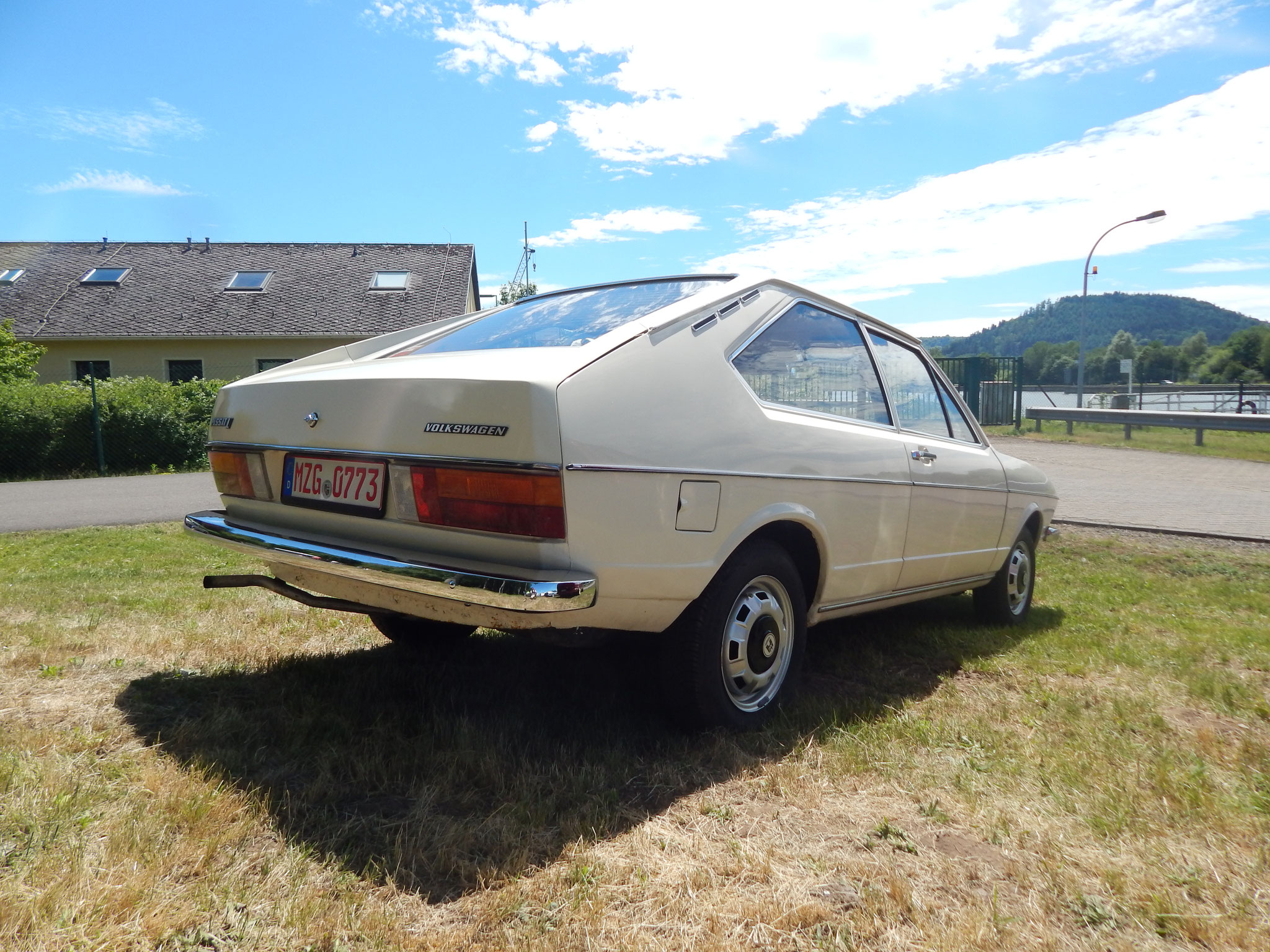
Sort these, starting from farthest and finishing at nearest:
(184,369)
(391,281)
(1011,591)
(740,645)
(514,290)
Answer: (514,290), (391,281), (184,369), (1011,591), (740,645)

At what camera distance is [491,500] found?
247 cm

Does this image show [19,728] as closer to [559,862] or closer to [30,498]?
[559,862]

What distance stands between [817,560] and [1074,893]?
146 cm

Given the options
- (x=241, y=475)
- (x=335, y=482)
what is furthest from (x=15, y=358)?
(x=335, y=482)

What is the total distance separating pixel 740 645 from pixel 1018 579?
2.81 m

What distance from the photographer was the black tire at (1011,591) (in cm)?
497

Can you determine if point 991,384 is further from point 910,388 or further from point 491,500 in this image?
point 491,500

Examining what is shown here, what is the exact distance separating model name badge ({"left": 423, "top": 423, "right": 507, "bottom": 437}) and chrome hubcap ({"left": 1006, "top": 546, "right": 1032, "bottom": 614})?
141 inches

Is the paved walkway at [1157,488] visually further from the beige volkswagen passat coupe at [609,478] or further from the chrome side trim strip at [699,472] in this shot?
the chrome side trim strip at [699,472]

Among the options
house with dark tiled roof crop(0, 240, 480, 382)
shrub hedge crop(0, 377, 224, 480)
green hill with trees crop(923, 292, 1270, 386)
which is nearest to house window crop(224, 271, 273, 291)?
house with dark tiled roof crop(0, 240, 480, 382)

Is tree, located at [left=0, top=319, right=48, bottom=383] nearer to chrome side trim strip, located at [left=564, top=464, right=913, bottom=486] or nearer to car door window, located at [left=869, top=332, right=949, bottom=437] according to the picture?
car door window, located at [left=869, top=332, right=949, bottom=437]

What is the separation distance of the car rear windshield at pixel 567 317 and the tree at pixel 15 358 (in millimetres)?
17282

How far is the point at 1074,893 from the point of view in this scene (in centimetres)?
217

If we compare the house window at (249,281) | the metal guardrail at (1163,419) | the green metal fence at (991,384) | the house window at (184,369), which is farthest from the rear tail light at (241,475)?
the house window at (249,281)
